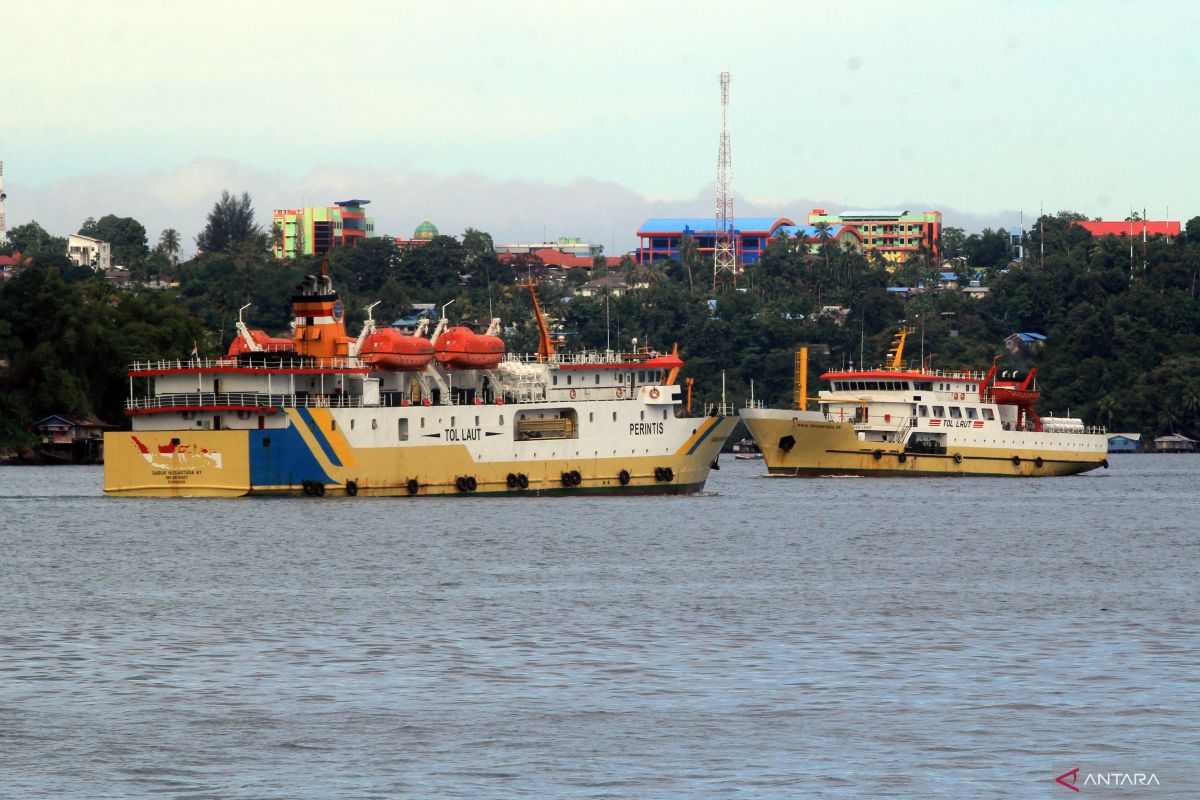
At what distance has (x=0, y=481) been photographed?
349 feet

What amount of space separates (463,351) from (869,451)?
3787 cm

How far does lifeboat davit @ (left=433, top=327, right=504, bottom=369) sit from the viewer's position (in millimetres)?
75000

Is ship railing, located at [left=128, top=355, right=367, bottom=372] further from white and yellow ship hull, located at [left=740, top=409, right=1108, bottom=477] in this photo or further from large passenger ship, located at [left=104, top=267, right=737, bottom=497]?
white and yellow ship hull, located at [left=740, top=409, right=1108, bottom=477]

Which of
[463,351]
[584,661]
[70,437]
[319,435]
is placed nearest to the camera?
[584,661]

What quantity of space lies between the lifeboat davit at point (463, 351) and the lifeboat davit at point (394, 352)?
5.77 feet

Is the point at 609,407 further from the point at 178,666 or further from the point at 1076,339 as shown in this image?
the point at 1076,339

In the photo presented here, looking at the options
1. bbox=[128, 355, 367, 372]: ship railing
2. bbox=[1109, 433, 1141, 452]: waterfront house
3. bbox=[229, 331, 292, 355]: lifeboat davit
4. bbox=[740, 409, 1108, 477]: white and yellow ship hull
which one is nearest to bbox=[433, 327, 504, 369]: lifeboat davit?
bbox=[128, 355, 367, 372]: ship railing

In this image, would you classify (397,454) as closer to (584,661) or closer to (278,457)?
(278,457)

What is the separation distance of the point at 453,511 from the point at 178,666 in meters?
37.7

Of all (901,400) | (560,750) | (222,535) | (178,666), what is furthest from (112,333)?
(560,750)

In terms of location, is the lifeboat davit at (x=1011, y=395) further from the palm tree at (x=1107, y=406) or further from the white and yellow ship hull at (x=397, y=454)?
the palm tree at (x=1107, y=406)

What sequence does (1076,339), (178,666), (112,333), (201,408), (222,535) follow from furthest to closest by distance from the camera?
1. (1076,339)
2. (112,333)
3. (201,408)
4. (222,535)
5. (178,666)

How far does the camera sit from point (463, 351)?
75.0 metres

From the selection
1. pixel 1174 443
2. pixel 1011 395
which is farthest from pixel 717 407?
pixel 1174 443
